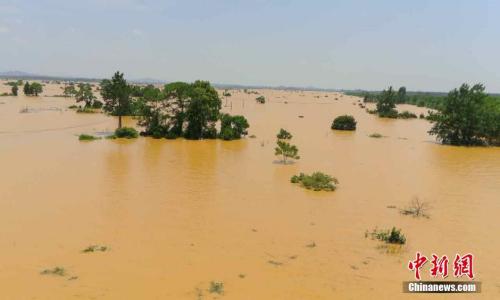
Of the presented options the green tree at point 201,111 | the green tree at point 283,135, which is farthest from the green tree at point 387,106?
the green tree at point 201,111

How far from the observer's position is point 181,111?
1537 inches

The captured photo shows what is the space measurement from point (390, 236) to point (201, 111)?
25589 millimetres

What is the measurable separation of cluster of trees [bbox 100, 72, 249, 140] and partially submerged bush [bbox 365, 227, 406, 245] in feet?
79.0

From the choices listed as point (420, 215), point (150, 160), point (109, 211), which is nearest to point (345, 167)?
point (420, 215)

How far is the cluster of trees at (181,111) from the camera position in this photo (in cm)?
3816

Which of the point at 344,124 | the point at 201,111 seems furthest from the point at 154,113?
the point at 344,124

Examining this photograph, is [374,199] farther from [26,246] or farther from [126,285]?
[26,246]

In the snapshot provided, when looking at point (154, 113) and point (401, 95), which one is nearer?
point (154, 113)

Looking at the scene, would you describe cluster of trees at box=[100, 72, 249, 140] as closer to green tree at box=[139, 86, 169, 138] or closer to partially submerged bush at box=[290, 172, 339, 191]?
green tree at box=[139, 86, 169, 138]

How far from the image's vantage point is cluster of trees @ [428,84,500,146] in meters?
38.6

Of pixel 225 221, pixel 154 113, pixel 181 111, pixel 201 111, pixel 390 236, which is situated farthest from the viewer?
pixel 154 113

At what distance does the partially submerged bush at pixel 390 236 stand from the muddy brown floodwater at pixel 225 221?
0.37 m

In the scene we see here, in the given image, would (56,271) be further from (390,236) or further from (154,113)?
(154,113)

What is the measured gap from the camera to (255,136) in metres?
41.6
